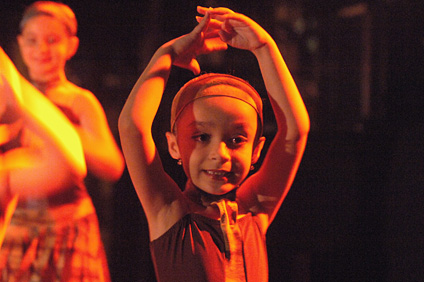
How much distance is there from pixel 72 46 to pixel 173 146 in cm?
33

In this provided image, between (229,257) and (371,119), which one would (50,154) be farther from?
(371,119)

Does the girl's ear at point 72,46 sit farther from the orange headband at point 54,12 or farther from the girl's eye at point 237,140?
the girl's eye at point 237,140

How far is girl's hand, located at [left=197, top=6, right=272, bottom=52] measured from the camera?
4.09 ft

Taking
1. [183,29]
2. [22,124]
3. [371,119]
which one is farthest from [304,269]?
[22,124]

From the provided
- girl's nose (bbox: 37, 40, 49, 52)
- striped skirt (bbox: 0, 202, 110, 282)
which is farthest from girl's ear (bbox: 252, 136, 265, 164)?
girl's nose (bbox: 37, 40, 49, 52)

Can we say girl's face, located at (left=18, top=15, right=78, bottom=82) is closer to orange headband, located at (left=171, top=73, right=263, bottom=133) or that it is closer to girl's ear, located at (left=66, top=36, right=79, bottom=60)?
girl's ear, located at (left=66, top=36, right=79, bottom=60)

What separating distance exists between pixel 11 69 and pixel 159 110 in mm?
355

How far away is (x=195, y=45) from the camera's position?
1.24 metres

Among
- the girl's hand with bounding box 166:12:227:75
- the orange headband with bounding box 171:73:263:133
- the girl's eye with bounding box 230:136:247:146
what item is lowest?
the girl's eye with bounding box 230:136:247:146

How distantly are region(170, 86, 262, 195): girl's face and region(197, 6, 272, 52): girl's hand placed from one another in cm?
14

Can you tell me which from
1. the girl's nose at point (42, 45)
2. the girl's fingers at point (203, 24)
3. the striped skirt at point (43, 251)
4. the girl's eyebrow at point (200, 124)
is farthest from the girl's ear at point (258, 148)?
the girl's nose at point (42, 45)

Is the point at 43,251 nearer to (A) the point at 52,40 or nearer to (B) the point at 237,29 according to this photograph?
(A) the point at 52,40

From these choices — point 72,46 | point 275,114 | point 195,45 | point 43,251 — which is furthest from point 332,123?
point 43,251

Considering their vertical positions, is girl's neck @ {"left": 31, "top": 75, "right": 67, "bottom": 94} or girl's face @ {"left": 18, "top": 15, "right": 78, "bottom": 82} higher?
girl's face @ {"left": 18, "top": 15, "right": 78, "bottom": 82}
